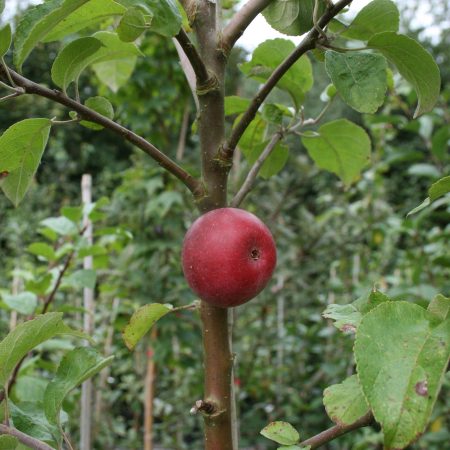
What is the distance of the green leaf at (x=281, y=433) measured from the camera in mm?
439

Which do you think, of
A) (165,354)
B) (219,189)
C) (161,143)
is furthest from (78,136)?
(219,189)

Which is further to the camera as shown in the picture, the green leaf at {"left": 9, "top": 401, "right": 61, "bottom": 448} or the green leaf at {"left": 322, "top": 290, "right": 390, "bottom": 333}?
the green leaf at {"left": 9, "top": 401, "right": 61, "bottom": 448}

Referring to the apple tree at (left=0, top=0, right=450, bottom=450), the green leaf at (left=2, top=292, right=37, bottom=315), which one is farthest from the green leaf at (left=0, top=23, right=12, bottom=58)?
the green leaf at (left=2, top=292, right=37, bottom=315)

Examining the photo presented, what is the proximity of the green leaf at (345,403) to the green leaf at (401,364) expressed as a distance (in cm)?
9

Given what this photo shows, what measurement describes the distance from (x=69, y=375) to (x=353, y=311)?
10.2 inches

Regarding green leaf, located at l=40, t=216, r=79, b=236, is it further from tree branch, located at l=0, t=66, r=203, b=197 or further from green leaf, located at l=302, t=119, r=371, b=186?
tree branch, located at l=0, t=66, r=203, b=197

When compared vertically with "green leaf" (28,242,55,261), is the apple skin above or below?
below

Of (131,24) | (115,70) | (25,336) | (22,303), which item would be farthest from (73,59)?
(22,303)

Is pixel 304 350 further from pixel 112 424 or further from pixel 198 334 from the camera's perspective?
pixel 112 424

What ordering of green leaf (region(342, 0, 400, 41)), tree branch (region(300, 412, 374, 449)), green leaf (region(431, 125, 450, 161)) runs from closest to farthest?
1. tree branch (region(300, 412, 374, 449))
2. green leaf (region(342, 0, 400, 41))
3. green leaf (region(431, 125, 450, 161))

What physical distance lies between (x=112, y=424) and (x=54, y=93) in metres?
2.04

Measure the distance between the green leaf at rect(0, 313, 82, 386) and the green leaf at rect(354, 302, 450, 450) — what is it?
239mm

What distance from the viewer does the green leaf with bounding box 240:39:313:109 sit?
617mm

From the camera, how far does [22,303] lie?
0.95 meters
